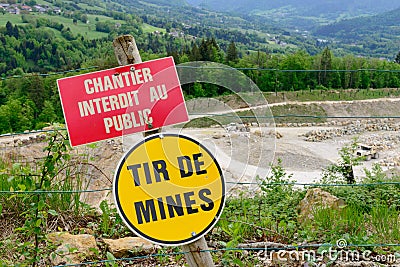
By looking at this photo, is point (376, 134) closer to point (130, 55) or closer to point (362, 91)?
point (362, 91)

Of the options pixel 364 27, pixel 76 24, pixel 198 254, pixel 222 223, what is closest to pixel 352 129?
pixel 222 223

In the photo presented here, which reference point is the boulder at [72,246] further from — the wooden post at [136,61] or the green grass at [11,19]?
the green grass at [11,19]

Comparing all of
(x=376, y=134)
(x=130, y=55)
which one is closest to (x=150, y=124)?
(x=130, y=55)

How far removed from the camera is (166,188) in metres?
1.67

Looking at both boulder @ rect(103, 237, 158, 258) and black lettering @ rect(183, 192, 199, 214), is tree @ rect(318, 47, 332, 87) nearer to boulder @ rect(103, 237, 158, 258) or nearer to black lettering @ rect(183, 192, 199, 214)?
boulder @ rect(103, 237, 158, 258)

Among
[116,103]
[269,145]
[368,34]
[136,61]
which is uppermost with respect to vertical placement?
[136,61]

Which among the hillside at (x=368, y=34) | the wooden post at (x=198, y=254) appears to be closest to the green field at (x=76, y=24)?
the hillside at (x=368, y=34)

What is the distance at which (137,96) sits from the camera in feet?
5.54

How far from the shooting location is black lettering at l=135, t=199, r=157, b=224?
166 cm

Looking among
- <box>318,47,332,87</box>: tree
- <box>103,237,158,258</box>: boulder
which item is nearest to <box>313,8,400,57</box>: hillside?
<box>318,47,332,87</box>: tree

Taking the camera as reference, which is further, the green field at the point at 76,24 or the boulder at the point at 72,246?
the green field at the point at 76,24

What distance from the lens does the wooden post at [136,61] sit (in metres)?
1.71

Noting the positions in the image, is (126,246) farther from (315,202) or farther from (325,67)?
(325,67)

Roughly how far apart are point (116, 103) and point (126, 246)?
1183 mm
